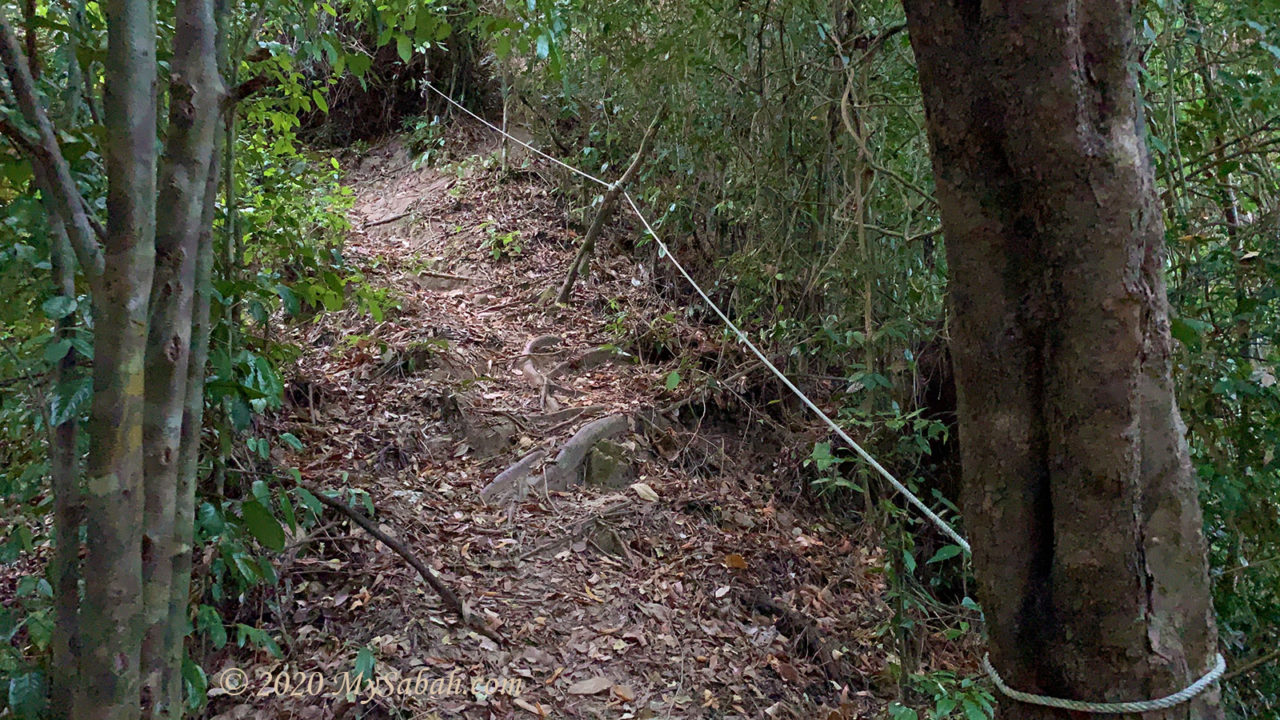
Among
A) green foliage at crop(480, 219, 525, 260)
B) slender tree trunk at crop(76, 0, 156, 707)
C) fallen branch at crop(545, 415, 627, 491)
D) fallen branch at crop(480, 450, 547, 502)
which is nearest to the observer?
slender tree trunk at crop(76, 0, 156, 707)

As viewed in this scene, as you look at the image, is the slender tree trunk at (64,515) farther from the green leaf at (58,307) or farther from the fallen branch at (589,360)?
the fallen branch at (589,360)

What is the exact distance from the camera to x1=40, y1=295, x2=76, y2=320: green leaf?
5.28 feet

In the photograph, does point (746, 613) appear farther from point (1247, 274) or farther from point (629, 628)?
point (1247, 274)

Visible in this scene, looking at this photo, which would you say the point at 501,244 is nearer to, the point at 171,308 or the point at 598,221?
the point at 598,221

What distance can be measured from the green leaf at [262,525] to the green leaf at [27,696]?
0.53 metres

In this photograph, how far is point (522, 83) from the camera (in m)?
7.04

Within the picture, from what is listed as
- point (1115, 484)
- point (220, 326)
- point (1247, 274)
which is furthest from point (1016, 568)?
point (220, 326)

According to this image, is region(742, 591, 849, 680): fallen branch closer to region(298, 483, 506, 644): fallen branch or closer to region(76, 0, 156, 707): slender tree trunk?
region(298, 483, 506, 644): fallen branch

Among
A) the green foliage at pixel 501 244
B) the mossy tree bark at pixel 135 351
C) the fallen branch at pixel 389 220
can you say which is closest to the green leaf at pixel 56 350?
the mossy tree bark at pixel 135 351

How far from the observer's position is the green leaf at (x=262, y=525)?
6.58ft

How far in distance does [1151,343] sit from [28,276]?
260 centimetres

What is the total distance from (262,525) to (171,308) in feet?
2.69

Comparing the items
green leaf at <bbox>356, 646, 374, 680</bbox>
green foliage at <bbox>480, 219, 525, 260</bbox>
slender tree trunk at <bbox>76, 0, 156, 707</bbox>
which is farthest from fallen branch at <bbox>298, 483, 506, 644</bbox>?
green foliage at <bbox>480, 219, 525, 260</bbox>

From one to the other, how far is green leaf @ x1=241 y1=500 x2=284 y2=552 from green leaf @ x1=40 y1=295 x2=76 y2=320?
2.09ft
